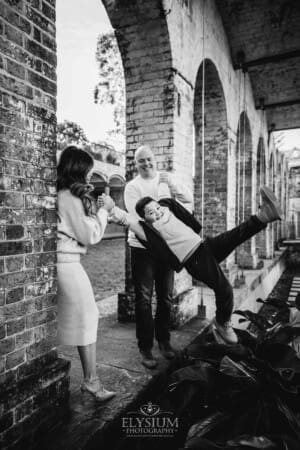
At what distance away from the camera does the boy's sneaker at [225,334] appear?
100 inches

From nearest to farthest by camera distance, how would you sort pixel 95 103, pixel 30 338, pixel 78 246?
pixel 30 338 → pixel 78 246 → pixel 95 103

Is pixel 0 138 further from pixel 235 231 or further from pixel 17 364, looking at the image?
pixel 235 231

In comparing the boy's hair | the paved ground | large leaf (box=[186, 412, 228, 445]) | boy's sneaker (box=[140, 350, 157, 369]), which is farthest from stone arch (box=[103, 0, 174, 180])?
the paved ground

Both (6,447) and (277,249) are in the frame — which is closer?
(6,447)

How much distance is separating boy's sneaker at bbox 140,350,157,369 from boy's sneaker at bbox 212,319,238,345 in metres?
0.57

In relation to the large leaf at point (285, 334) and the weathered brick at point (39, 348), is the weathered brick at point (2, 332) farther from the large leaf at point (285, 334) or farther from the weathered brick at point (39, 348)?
the large leaf at point (285, 334)

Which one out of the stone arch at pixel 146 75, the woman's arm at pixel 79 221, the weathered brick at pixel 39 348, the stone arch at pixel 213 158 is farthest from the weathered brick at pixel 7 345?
the stone arch at pixel 213 158

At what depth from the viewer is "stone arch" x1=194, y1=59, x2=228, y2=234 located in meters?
5.88

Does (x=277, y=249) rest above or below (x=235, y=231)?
below

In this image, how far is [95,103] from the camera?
11.5m

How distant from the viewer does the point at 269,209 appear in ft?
8.48

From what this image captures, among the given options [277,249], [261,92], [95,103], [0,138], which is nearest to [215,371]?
[0,138]

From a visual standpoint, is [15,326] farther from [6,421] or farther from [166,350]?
[166,350]

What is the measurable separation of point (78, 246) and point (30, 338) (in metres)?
0.60
